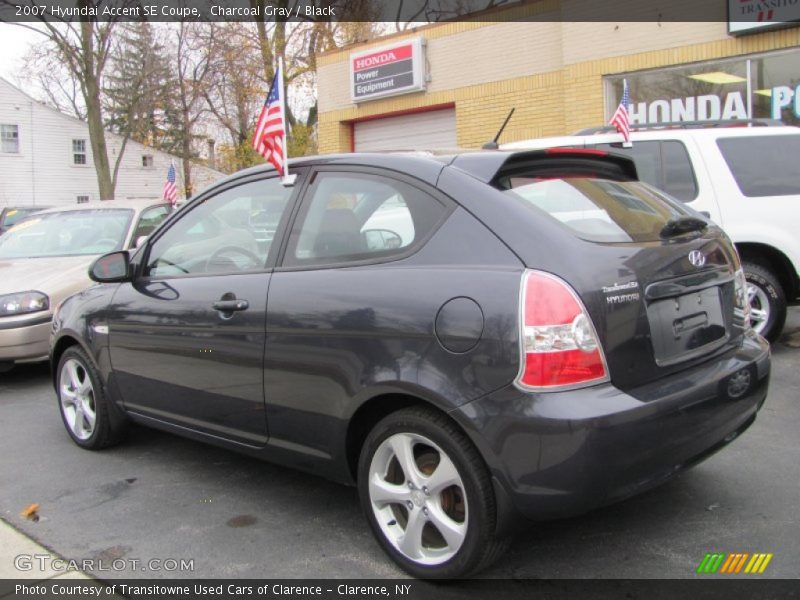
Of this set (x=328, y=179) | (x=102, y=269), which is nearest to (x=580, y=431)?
(x=328, y=179)

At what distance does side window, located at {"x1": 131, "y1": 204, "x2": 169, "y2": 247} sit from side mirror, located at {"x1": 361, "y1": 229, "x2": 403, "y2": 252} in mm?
4971

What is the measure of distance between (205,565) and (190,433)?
2.97ft

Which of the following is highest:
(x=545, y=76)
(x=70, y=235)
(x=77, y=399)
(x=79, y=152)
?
(x=79, y=152)

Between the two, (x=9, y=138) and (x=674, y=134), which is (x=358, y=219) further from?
(x=9, y=138)

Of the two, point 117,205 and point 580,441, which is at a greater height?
point 117,205

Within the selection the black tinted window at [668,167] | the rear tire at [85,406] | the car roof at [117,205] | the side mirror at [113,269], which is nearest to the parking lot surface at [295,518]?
the rear tire at [85,406]

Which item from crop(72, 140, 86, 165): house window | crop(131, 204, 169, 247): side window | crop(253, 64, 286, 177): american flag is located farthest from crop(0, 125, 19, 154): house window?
crop(253, 64, 286, 177): american flag

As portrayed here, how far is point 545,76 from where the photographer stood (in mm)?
12781

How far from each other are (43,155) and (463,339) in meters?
39.8

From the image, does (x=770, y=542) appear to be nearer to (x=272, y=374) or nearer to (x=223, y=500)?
(x=272, y=374)

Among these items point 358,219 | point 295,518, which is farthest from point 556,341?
point 295,518

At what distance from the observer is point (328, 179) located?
3.43 metres

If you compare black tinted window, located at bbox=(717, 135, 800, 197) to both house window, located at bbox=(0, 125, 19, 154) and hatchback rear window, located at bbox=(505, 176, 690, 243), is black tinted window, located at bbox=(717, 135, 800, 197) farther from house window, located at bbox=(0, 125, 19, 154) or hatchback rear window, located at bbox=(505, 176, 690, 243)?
house window, located at bbox=(0, 125, 19, 154)

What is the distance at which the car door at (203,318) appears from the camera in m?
3.45
